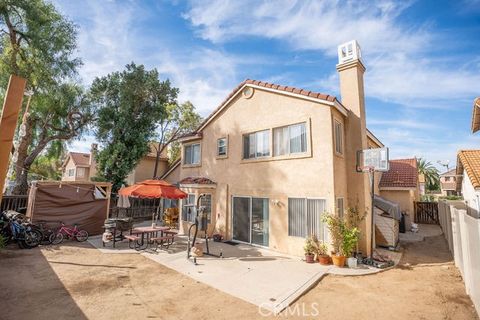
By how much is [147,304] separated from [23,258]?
23.9 feet

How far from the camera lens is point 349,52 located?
12.4 metres

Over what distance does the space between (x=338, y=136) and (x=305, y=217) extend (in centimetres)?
417

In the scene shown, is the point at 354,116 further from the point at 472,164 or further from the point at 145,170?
the point at 145,170

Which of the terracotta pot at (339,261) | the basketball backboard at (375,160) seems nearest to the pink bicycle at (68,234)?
the terracotta pot at (339,261)

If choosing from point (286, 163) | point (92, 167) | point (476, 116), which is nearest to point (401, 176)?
point (476, 116)

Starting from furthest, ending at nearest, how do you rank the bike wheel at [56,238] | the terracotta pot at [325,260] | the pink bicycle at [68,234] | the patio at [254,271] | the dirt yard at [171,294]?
the pink bicycle at [68,234], the bike wheel at [56,238], the terracotta pot at [325,260], the patio at [254,271], the dirt yard at [171,294]

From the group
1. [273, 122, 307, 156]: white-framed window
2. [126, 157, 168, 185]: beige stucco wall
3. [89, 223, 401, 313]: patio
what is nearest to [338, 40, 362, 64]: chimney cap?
[273, 122, 307, 156]: white-framed window

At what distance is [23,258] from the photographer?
33.2ft

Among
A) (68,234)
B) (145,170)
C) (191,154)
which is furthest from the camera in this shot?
(145,170)

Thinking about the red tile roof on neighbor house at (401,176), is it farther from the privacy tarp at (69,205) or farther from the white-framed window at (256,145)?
the privacy tarp at (69,205)

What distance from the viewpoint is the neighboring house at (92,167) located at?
28547 mm

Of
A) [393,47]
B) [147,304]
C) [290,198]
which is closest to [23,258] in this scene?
[147,304]

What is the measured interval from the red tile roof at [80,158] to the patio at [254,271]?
1205 inches

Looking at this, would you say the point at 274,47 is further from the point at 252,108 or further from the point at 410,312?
the point at 410,312
